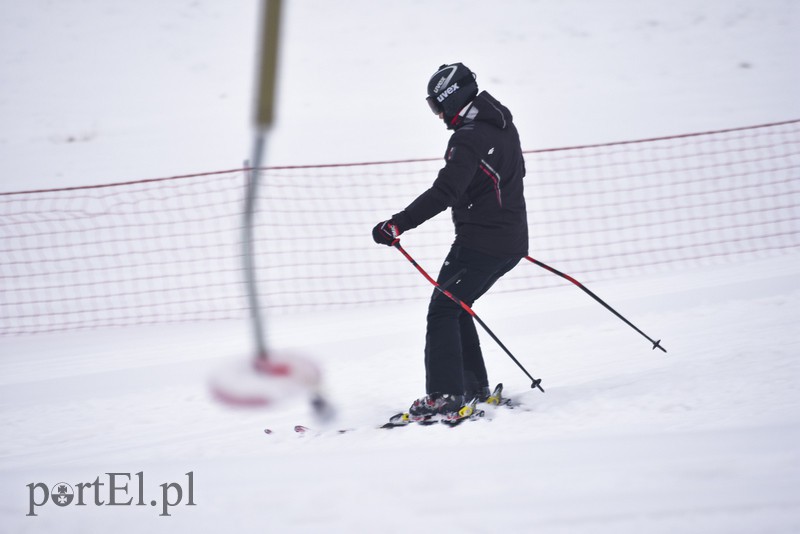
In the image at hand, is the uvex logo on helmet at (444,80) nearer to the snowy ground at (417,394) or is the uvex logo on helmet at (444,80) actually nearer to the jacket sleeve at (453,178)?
the jacket sleeve at (453,178)

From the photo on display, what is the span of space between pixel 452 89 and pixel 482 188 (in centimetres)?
50

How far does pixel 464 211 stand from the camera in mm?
3400

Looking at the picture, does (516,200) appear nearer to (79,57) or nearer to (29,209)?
(29,209)

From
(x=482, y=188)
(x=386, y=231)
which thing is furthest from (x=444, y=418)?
(x=482, y=188)

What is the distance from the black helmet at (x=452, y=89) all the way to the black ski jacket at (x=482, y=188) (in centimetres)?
6

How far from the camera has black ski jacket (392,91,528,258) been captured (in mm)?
3209

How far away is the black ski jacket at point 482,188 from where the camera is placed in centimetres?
321

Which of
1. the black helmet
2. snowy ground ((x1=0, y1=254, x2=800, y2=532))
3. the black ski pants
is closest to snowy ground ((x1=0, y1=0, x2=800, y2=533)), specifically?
snowy ground ((x1=0, y1=254, x2=800, y2=532))

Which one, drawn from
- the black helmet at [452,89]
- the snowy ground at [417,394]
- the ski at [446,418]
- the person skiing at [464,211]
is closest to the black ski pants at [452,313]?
the person skiing at [464,211]

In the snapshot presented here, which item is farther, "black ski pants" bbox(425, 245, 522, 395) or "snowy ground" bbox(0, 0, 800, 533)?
"black ski pants" bbox(425, 245, 522, 395)

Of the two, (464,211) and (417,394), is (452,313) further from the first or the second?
(417,394)

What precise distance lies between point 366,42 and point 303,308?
380 inches

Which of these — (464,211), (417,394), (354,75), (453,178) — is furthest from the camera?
(354,75)

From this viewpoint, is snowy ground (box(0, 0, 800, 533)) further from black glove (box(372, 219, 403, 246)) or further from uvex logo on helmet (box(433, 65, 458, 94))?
uvex logo on helmet (box(433, 65, 458, 94))
